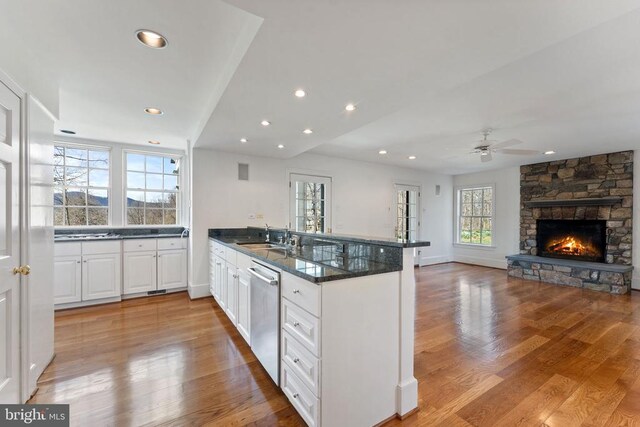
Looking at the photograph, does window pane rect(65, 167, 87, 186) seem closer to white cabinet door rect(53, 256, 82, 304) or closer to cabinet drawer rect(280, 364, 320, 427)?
white cabinet door rect(53, 256, 82, 304)

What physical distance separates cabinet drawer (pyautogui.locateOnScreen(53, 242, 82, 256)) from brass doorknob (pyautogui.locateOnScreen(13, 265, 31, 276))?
2.22 metres

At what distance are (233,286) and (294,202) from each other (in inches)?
95.8

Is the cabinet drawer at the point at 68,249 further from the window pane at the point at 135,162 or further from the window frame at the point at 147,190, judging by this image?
the window pane at the point at 135,162

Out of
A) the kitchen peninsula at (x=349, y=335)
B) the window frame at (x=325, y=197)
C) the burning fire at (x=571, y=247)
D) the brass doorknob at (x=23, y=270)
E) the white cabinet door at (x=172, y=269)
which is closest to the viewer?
the kitchen peninsula at (x=349, y=335)

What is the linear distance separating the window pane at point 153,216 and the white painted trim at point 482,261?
715 cm

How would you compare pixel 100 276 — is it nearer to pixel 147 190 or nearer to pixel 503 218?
pixel 147 190

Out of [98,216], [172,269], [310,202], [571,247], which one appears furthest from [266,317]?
[571,247]

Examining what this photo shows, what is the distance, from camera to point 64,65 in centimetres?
220

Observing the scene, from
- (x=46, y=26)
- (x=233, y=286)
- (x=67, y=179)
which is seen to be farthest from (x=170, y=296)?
(x=46, y=26)

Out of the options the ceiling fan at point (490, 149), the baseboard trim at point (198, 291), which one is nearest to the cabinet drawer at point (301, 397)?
the baseboard trim at point (198, 291)

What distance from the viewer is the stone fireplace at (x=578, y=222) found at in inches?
188

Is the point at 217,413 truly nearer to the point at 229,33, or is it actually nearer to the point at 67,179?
the point at 229,33

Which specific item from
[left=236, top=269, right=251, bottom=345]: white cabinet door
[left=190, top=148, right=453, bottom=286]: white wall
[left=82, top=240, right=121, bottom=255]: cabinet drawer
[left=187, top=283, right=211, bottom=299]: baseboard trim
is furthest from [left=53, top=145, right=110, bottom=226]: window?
[left=236, top=269, right=251, bottom=345]: white cabinet door

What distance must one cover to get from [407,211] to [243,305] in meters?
5.18
